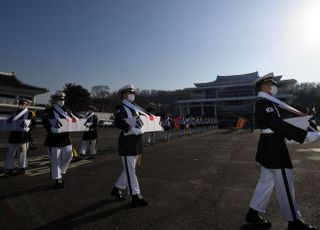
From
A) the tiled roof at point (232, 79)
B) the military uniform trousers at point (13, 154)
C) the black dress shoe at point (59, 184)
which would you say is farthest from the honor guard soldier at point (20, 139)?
the tiled roof at point (232, 79)

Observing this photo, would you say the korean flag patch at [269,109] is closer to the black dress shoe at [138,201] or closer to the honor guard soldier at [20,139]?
the black dress shoe at [138,201]

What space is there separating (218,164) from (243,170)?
1237 millimetres

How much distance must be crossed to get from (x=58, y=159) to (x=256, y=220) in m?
4.23

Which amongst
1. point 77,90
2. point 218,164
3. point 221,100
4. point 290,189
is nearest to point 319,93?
point 221,100

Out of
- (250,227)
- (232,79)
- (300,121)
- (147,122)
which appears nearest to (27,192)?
(147,122)

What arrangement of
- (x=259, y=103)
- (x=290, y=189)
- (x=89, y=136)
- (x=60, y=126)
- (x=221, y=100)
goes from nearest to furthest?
1. (x=290, y=189)
2. (x=259, y=103)
3. (x=60, y=126)
4. (x=89, y=136)
5. (x=221, y=100)

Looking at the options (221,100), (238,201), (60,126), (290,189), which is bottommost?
(238,201)

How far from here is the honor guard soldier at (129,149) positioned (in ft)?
16.4

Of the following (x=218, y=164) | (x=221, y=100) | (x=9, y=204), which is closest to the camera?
(x=9, y=204)

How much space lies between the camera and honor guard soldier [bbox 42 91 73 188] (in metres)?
6.21

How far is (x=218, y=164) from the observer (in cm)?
941

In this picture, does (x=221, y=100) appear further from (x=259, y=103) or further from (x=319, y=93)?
(x=259, y=103)

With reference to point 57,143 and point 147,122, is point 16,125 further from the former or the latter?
point 147,122

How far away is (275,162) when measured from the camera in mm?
4016
